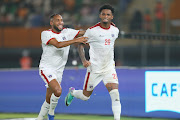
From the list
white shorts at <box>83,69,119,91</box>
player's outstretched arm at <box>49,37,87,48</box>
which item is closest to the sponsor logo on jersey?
white shorts at <box>83,69,119,91</box>

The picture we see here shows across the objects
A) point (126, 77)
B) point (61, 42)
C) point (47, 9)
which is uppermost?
point (47, 9)

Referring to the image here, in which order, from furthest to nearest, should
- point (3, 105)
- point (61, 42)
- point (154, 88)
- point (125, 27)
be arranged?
point (125, 27)
point (3, 105)
point (154, 88)
point (61, 42)

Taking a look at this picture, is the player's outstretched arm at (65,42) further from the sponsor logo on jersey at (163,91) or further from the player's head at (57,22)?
the sponsor logo on jersey at (163,91)

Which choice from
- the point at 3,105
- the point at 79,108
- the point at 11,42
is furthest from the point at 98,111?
the point at 11,42

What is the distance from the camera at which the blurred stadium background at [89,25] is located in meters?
14.5

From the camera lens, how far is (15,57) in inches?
712

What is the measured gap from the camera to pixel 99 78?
8.79 metres

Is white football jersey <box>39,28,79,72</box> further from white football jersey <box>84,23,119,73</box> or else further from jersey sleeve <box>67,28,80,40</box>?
white football jersey <box>84,23,119,73</box>

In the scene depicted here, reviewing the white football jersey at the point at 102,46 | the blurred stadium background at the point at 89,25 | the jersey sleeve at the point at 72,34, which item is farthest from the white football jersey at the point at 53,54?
the blurred stadium background at the point at 89,25

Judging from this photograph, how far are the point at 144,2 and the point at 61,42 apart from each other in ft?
26.4

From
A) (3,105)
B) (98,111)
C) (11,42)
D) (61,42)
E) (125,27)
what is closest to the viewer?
(61,42)

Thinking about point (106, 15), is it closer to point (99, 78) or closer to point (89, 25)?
point (99, 78)

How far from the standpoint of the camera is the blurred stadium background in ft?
47.6

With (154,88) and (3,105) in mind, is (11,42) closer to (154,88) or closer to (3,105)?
(3,105)
